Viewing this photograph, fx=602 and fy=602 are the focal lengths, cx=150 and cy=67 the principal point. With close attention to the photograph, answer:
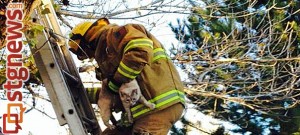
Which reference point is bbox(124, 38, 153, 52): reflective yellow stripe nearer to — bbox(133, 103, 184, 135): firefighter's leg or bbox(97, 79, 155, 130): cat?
bbox(97, 79, 155, 130): cat

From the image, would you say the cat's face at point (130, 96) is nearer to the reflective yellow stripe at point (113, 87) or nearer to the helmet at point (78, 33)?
the reflective yellow stripe at point (113, 87)

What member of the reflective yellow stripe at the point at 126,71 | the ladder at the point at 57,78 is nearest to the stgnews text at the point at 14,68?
the ladder at the point at 57,78

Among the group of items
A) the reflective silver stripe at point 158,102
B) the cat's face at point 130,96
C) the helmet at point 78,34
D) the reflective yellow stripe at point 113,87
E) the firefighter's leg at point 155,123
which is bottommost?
the firefighter's leg at point 155,123

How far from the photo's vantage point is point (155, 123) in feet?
10.7

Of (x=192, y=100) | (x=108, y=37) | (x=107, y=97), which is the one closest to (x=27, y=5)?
(x=108, y=37)

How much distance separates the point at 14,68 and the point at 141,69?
687 mm

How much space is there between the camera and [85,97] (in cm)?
348

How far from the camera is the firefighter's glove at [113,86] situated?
10.6ft

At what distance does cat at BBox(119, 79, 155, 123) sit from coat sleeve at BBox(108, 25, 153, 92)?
0.03 metres

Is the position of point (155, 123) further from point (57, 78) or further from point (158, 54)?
point (57, 78)

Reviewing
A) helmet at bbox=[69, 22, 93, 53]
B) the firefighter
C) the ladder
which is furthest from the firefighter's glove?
helmet at bbox=[69, 22, 93, 53]

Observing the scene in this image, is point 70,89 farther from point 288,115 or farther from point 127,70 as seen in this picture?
point 288,115

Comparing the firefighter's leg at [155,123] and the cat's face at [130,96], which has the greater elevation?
the cat's face at [130,96]

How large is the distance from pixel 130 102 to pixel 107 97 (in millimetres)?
250
